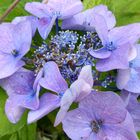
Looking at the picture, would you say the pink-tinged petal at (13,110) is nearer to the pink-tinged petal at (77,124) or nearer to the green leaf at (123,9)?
the pink-tinged petal at (77,124)

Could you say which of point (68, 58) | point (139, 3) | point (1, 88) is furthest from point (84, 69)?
point (139, 3)

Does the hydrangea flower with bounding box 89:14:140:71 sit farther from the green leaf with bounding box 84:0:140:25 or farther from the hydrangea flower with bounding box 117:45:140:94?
the green leaf with bounding box 84:0:140:25

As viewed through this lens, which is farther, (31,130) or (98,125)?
(31,130)

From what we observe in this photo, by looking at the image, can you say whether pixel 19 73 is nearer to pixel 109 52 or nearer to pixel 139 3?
pixel 109 52

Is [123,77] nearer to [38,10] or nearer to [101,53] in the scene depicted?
[101,53]

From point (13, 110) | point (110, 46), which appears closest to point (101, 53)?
point (110, 46)

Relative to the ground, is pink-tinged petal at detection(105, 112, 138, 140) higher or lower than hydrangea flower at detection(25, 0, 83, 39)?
lower

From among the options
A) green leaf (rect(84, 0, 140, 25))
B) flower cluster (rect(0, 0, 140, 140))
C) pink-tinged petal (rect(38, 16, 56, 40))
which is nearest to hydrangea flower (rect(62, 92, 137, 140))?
flower cluster (rect(0, 0, 140, 140))
